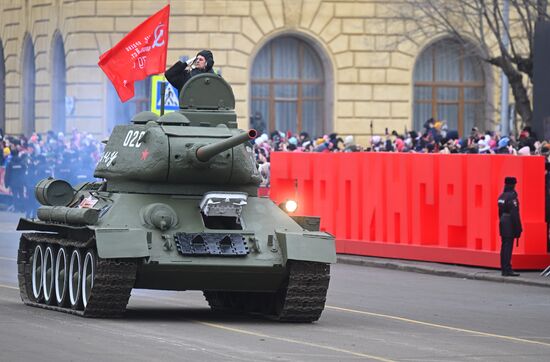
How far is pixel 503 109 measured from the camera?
39.8 m

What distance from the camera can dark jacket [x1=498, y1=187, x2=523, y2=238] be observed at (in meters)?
24.1

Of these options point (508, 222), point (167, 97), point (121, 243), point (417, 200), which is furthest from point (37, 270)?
point (417, 200)

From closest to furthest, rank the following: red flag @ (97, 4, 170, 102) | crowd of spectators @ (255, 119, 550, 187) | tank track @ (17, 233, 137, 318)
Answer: tank track @ (17, 233, 137, 318) → red flag @ (97, 4, 170, 102) → crowd of spectators @ (255, 119, 550, 187)

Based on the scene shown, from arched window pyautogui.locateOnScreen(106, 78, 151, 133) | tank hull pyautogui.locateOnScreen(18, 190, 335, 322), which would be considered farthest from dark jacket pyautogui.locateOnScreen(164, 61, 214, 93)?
arched window pyautogui.locateOnScreen(106, 78, 151, 133)

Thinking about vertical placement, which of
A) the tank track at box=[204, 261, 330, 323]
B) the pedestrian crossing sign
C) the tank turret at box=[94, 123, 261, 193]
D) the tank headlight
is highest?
the pedestrian crossing sign

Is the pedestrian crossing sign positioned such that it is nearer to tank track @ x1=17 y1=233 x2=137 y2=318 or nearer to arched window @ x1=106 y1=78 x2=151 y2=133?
tank track @ x1=17 y1=233 x2=137 y2=318

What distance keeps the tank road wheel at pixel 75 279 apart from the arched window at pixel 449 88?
1165 inches

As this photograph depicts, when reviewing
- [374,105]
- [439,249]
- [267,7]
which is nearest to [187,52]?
[267,7]

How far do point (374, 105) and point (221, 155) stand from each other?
2810 cm

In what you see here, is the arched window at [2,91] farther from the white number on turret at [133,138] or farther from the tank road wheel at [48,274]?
the white number on turret at [133,138]

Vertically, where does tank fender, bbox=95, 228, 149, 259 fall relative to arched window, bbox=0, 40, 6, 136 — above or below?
below

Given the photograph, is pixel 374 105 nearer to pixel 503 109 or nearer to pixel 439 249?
pixel 503 109

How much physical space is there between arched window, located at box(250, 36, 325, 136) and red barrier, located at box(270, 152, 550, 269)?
15.4 m

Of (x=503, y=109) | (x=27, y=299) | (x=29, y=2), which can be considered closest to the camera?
(x=27, y=299)
